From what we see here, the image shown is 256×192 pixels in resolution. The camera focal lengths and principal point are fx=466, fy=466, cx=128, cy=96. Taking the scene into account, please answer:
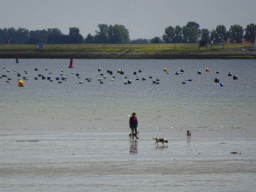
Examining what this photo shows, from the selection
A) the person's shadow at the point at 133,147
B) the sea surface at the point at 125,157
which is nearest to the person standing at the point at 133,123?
the sea surface at the point at 125,157

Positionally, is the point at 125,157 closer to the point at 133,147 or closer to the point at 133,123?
the point at 133,147

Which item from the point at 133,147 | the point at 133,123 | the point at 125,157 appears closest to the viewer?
the point at 125,157

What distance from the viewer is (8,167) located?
18875mm

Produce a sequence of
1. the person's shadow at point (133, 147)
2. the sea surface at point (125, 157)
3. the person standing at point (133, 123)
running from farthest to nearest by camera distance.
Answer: the person standing at point (133, 123), the person's shadow at point (133, 147), the sea surface at point (125, 157)

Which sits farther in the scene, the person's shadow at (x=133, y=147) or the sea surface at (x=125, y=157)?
the person's shadow at (x=133, y=147)

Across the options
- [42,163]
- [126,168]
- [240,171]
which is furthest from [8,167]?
[240,171]

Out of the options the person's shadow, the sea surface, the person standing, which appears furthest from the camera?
the person standing

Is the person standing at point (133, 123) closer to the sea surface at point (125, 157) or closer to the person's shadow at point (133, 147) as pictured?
the sea surface at point (125, 157)

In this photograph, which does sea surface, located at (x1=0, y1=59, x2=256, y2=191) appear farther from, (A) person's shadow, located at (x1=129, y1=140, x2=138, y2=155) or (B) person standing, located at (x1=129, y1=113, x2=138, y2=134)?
(B) person standing, located at (x1=129, y1=113, x2=138, y2=134)

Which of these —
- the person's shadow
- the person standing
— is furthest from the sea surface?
the person standing

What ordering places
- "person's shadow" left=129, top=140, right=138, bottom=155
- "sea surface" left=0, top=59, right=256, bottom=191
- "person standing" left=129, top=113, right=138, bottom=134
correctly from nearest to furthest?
"sea surface" left=0, top=59, right=256, bottom=191, "person's shadow" left=129, top=140, right=138, bottom=155, "person standing" left=129, top=113, right=138, bottom=134

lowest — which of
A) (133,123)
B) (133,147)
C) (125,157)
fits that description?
(133,147)

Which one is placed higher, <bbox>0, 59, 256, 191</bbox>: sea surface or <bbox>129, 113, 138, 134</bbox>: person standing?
<bbox>129, 113, 138, 134</bbox>: person standing

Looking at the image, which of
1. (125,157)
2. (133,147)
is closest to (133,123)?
(133,147)
